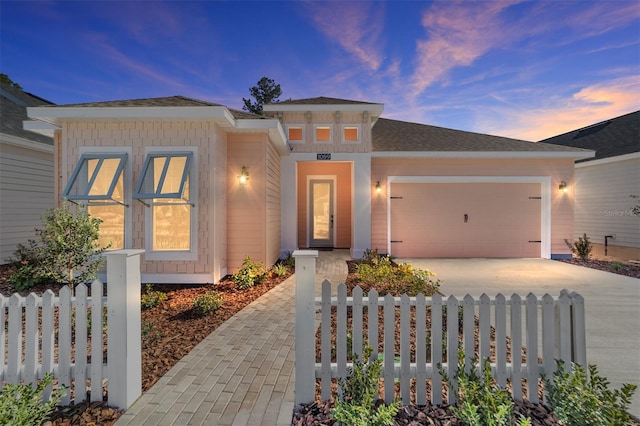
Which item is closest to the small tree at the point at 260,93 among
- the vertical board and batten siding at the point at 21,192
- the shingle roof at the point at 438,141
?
the shingle roof at the point at 438,141

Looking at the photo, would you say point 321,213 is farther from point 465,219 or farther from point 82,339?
point 82,339

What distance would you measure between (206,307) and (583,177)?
14444mm

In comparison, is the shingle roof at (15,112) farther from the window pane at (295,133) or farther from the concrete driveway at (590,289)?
the concrete driveway at (590,289)

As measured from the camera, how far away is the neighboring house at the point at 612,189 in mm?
9414

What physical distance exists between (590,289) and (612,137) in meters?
9.45

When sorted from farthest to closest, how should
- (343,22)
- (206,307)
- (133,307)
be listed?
(343,22), (206,307), (133,307)

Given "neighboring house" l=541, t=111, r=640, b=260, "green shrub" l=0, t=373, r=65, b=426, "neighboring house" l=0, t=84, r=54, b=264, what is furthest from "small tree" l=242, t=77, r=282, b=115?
"green shrub" l=0, t=373, r=65, b=426

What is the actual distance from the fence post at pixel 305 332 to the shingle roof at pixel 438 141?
7.87 m

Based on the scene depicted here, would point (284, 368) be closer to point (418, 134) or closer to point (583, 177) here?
point (418, 134)

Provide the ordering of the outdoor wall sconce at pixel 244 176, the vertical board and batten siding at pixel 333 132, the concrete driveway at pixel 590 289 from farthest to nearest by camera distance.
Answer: the vertical board and batten siding at pixel 333 132
the outdoor wall sconce at pixel 244 176
the concrete driveway at pixel 590 289

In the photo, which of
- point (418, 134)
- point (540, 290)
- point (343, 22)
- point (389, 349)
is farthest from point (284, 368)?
point (418, 134)

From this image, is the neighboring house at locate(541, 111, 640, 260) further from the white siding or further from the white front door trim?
the white front door trim

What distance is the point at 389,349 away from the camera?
2166 mm

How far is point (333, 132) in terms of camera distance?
30.3 ft
